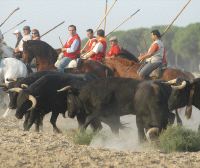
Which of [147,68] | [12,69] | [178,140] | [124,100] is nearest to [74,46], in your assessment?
[12,69]

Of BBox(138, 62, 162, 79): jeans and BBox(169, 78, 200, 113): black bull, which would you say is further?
BBox(138, 62, 162, 79): jeans

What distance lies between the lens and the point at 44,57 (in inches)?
752

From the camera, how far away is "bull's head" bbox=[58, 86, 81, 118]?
14.1 metres

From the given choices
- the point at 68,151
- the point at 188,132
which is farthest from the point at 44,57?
the point at 68,151

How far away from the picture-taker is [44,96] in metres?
15.1

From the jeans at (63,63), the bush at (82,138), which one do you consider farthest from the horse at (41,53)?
the bush at (82,138)

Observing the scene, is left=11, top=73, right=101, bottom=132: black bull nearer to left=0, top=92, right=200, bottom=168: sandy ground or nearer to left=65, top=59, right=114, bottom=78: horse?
left=65, top=59, right=114, bottom=78: horse

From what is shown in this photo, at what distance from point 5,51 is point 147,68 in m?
5.03

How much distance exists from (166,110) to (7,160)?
3.97 meters

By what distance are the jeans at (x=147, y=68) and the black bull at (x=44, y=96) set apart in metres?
2.37

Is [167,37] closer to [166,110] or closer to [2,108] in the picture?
[2,108]

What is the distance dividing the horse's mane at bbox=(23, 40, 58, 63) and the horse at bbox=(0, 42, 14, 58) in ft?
4.08

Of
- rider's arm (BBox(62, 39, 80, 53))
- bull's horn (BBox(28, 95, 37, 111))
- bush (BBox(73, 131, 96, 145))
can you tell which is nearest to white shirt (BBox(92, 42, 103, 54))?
rider's arm (BBox(62, 39, 80, 53))

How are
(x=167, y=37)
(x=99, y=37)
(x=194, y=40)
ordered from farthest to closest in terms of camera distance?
(x=167, y=37) < (x=194, y=40) < (x=99, y=37)
